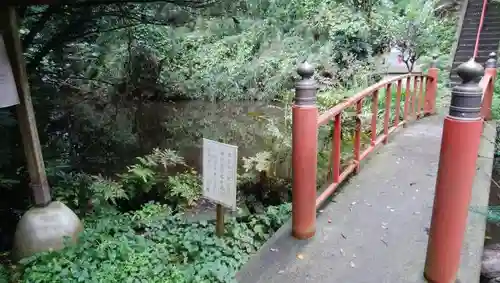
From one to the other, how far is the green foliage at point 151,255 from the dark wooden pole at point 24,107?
50 centimetres

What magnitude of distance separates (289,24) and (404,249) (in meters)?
11.0

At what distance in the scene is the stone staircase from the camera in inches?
455

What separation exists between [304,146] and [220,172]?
615mm

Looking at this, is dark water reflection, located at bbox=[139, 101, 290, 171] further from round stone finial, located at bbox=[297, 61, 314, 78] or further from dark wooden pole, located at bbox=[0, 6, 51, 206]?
dark wooden pole, located at bbox=[0, 6, 51, 206]

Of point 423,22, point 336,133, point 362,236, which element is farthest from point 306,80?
point 423,22

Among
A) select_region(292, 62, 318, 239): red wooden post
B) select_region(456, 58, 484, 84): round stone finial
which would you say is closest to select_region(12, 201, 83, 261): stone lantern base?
select_region(292, 62, 318, 239): red wooden post

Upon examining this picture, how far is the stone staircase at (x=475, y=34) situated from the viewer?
11.5 meters

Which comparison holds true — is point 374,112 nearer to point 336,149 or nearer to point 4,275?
point 336,149

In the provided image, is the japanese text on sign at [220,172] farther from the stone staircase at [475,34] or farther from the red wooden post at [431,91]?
the stone staircase at [475,34]

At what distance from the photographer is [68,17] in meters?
4.51

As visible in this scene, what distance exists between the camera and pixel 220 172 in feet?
8.99

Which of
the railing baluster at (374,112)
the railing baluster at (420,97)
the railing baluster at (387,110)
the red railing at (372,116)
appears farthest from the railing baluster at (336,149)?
the railing baluster at (420,97)

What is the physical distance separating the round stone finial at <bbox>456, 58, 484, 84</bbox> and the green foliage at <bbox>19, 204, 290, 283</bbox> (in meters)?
1.76

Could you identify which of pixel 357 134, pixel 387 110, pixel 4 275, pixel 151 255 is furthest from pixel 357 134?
pixel 4 275
